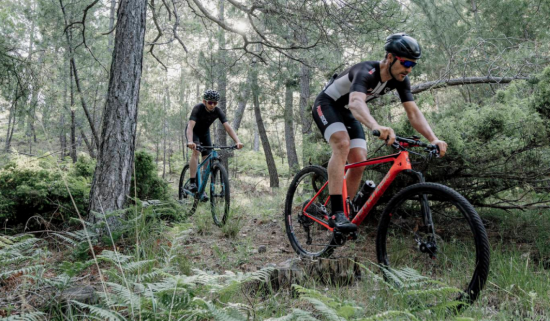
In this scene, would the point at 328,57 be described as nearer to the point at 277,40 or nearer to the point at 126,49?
the point at 277,40

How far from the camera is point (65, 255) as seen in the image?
3770 millimetres

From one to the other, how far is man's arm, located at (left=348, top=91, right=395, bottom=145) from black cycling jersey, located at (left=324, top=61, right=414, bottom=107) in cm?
10

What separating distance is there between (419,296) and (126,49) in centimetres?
427

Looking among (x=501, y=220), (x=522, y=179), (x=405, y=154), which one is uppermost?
(x=405, y=154)

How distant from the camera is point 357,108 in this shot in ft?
10.1

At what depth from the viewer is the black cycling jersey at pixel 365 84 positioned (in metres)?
3.26

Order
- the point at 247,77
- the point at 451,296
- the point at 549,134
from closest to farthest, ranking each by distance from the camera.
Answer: the point at 451,296, the point at 549,134, the point at 247,77

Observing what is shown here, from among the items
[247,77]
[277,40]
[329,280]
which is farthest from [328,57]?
[329,280]

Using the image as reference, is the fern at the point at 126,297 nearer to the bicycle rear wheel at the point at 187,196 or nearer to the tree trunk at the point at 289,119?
the bicycle rear wheel at the point at 187,196

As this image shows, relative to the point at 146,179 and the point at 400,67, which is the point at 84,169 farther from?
the point at 400,67

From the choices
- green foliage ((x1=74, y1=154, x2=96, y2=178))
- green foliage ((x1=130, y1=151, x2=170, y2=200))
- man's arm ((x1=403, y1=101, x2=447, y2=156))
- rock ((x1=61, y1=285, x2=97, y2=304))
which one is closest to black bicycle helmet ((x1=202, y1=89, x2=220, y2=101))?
green foliage ((x1=130, y1=151, x2=170, y2=200))

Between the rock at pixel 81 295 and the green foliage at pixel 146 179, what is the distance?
3347mm

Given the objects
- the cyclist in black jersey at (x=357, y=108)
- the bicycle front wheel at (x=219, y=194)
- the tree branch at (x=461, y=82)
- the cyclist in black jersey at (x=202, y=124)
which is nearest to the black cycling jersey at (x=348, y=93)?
the cyclist in black jersey at (x=357, y=108)

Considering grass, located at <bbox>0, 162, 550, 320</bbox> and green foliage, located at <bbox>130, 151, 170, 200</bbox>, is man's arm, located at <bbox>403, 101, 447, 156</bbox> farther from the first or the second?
green foliage, located at <bbox>130, 151, 170, 200</bbox>
